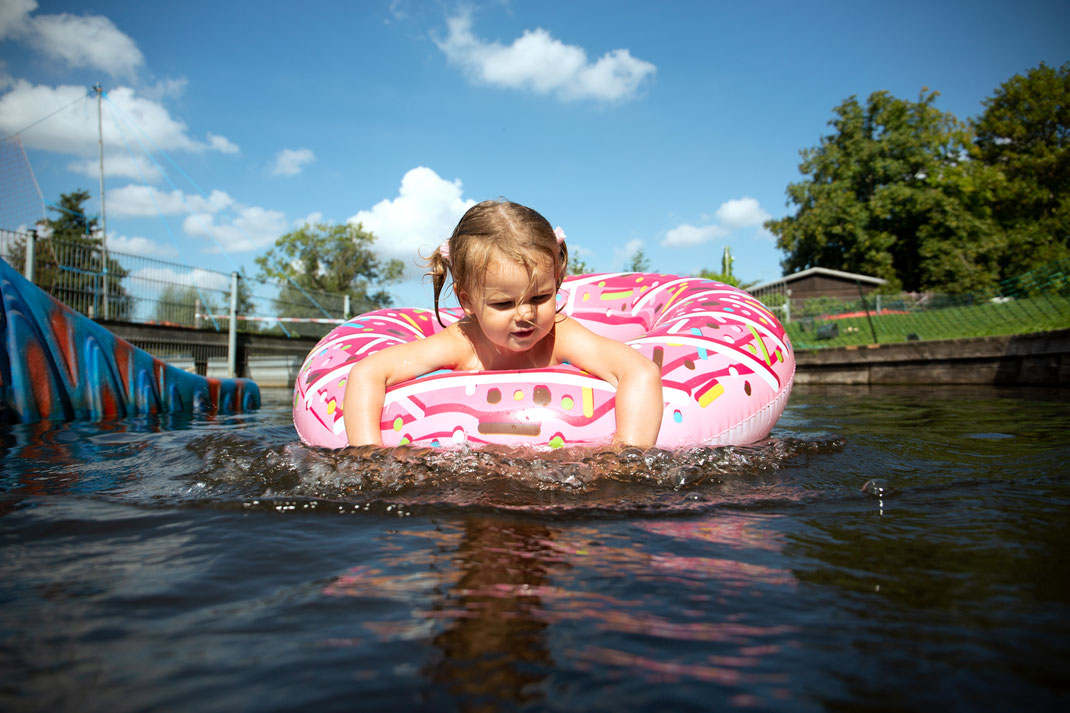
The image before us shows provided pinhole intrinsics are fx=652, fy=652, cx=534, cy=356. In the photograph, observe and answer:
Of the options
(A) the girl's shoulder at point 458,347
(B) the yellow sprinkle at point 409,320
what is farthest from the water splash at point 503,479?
(B) the yellow sprinkle at point 409,320

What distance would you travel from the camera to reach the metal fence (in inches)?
348

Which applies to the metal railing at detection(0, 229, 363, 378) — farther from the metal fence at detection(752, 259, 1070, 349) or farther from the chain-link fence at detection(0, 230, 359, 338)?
the metal fence at detection(752, 259, 1070, 349)

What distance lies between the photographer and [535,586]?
1.07 metres

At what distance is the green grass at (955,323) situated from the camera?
8875 mm

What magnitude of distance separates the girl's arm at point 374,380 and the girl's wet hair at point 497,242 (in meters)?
0.32

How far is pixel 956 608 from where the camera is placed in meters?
0.94

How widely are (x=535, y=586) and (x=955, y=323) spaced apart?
1220 cm

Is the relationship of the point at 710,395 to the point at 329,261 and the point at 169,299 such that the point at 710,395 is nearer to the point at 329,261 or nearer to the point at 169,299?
the point at 169,299

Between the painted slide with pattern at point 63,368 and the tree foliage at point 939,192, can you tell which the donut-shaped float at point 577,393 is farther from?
the tree foliage at point 939,192

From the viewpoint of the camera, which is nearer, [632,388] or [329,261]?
[632,388]

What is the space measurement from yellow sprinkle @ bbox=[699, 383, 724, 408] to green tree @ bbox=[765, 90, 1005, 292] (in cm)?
3081

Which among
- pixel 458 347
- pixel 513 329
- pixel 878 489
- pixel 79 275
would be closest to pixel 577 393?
pixel 513 329

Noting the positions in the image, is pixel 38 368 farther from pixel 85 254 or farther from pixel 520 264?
pixel 85 254

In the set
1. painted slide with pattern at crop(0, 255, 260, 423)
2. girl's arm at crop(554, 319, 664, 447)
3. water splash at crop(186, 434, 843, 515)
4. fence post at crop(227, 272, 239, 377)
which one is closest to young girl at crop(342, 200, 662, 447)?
girl's arm at crop(554, 319, 664, 447)
